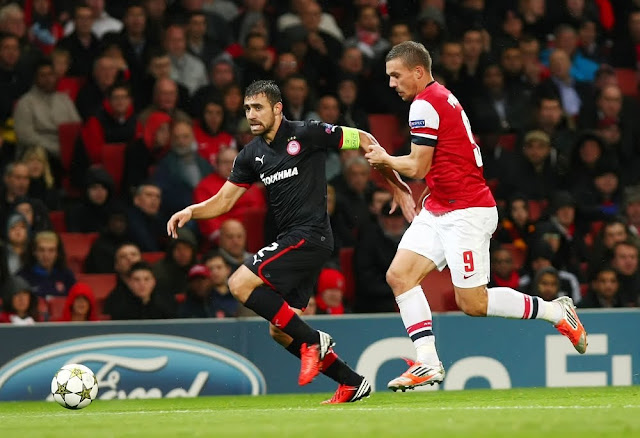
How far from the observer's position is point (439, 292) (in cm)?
1297

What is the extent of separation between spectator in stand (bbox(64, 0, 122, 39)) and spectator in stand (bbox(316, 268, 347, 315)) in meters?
4.21

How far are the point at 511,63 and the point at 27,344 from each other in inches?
275

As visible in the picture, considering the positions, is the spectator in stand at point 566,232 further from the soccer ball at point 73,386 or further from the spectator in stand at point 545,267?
the soccer ball at point 73,386

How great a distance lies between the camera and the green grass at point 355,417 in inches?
269

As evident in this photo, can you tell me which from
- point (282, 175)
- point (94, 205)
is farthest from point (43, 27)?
point (282, 175)

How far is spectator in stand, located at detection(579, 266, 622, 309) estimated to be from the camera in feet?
41.3

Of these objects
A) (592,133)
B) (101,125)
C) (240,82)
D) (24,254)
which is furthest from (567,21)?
(24,254)

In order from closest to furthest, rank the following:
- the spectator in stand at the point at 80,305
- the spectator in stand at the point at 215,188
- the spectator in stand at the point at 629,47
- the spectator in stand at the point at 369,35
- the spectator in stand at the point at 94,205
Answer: the spectator in stand at the point at 80,305, the spectator in stand at the point at 94,205, the spectator in stand at the point at 215,188, the spectator in stand at the point at 369,35, the spectator in stand at the point at 629,47

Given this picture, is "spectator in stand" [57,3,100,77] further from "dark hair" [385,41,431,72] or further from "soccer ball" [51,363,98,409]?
"dark hair" [385,41,431,72]

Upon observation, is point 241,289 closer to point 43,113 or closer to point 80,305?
point 80,305

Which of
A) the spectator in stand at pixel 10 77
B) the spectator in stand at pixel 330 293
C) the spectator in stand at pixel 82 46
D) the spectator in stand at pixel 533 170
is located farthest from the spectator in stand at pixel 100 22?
the spectator in stand at pixel 533 170

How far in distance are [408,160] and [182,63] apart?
633cm

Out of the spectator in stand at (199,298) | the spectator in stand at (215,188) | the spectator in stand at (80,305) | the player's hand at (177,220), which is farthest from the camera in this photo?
the spectator in stand at (215,188)

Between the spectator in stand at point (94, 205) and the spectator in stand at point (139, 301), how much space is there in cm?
121
